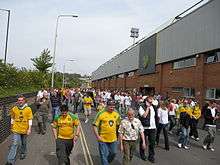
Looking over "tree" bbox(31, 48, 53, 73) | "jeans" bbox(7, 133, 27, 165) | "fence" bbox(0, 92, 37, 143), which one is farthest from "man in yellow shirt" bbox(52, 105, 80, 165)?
"tree" bbox(31, 48, 53, 73)

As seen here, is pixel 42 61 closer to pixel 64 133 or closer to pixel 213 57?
pixel 213 57

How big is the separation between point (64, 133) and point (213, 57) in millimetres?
22212

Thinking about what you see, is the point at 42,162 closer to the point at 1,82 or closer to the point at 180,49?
the point at 1,82

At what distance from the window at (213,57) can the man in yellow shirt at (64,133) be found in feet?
69.1

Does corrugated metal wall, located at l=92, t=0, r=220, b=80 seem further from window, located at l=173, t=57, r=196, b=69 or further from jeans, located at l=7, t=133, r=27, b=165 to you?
jeans, located at l=7, t=133, r=27, b=165

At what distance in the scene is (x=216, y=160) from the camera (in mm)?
13070

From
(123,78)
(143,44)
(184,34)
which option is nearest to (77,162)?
(184,34)

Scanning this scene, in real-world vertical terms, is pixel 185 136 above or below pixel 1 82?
below

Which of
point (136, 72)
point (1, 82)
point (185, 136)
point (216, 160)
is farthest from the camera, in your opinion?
point (136, 72)

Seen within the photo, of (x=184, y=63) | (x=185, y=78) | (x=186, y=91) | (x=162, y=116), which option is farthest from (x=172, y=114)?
(x=184, y=63)

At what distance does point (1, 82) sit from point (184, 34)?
727 inches

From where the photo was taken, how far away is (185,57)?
117 ft

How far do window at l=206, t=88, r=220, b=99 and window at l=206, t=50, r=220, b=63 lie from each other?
2.03m

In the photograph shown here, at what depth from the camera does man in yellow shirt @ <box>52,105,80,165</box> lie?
9.59 meters
